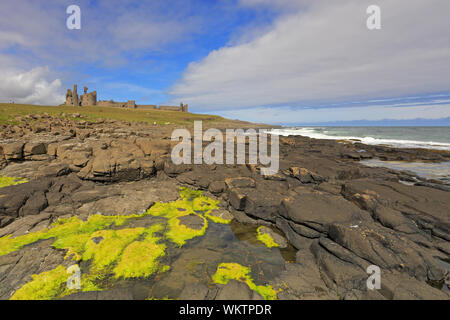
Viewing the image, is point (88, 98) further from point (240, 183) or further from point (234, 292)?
point (234, 292)

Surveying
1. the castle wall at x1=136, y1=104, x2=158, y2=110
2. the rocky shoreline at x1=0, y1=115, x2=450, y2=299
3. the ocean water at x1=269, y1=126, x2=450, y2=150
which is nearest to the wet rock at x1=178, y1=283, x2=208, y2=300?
the rocky shoreline at x1=0, y1=115, x2=450, y2=299

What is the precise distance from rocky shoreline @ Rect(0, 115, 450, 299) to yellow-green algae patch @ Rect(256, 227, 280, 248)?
310 millimetres

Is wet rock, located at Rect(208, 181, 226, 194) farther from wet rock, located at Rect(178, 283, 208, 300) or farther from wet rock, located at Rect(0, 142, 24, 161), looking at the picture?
wet rock, located at Rect(0, 142, 24, 161)

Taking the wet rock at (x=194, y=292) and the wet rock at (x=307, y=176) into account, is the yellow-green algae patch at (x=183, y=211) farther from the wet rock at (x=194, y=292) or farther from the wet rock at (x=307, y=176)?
the wet rock at (x=307, y=176)

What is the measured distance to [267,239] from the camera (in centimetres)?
909

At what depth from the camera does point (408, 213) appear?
9.67 meters

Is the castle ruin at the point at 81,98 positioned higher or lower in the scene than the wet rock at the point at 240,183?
higher

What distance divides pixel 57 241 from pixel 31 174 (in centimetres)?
973

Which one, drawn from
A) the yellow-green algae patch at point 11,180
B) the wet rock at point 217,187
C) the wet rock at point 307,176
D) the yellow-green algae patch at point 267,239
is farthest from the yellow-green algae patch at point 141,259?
the yellow-green algae patch at point 11,180

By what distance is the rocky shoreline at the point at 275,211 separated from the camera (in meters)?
6.11

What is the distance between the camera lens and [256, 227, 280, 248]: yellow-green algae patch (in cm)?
867

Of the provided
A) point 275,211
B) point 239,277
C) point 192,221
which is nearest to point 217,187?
→ point 192,221

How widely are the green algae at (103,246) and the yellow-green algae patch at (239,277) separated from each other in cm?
197
